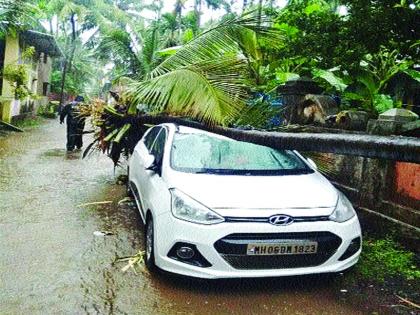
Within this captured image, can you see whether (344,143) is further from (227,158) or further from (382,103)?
(382,103)

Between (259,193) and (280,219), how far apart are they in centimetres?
38

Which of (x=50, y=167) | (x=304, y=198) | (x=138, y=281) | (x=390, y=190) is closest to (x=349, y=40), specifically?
(x=390, y=190)

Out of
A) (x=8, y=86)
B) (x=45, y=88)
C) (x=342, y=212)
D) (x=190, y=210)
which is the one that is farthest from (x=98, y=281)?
(x=45, y=88)

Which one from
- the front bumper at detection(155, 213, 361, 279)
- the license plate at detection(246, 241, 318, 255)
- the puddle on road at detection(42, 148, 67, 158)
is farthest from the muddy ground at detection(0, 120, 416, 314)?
the puddle on road at detection(42, 148, 67, 158)

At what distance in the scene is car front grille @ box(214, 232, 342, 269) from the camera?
364 cm

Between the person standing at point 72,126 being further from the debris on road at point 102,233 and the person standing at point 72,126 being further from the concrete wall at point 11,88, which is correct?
the debris on road at point 102,233

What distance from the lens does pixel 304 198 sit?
3955mm

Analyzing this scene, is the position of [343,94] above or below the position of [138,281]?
above

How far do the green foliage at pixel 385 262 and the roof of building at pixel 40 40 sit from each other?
18566mm

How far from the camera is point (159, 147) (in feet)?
17.5

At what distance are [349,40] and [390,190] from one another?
1.92 meters

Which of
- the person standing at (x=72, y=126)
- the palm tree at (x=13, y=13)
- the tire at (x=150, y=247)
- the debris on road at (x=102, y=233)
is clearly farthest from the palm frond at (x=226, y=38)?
the palm tree at (x=13, y=13)

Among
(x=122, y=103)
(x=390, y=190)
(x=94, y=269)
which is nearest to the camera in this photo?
(x=94, y=269)

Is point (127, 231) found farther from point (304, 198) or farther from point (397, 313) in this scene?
point (397, 313)
